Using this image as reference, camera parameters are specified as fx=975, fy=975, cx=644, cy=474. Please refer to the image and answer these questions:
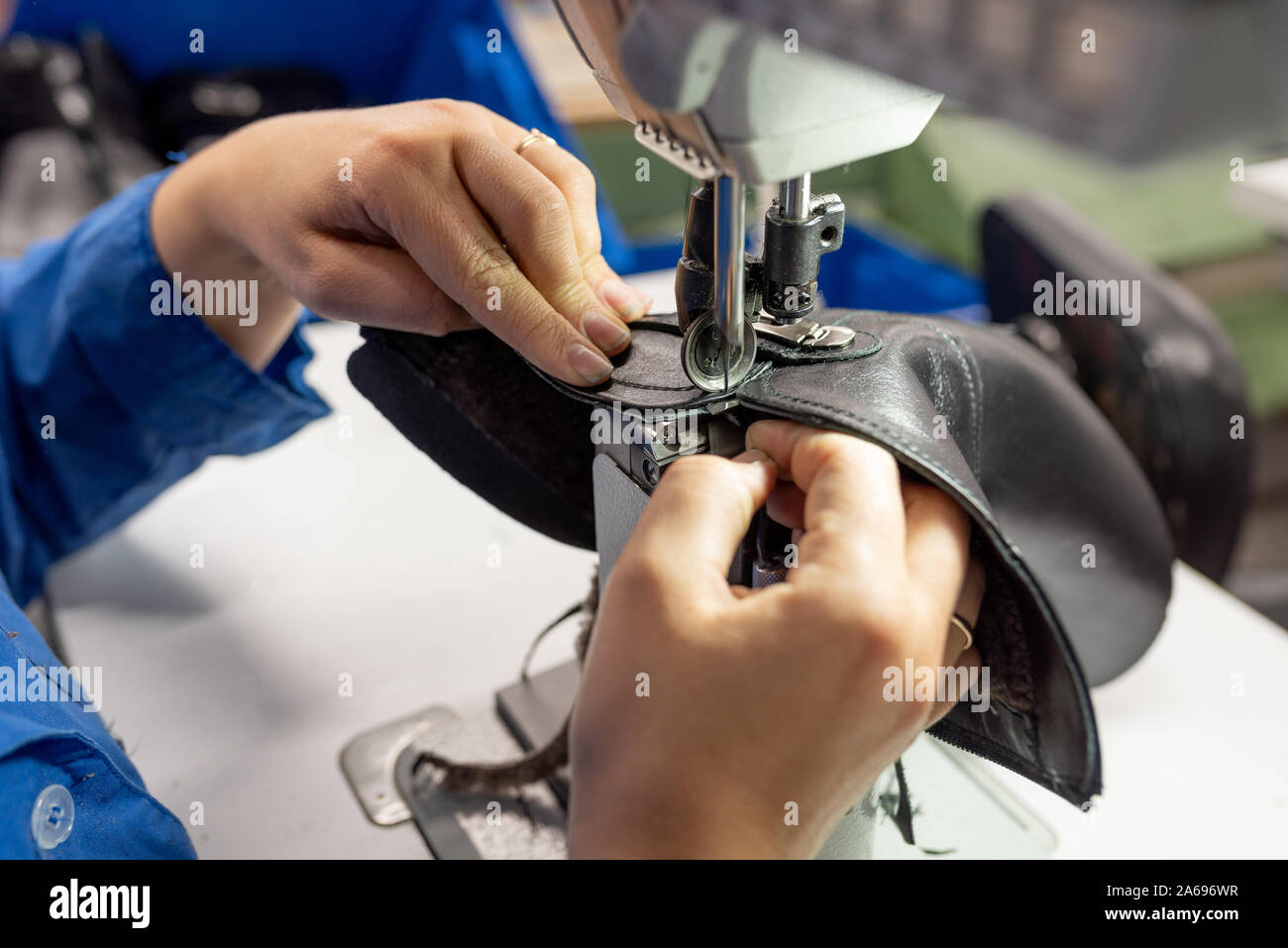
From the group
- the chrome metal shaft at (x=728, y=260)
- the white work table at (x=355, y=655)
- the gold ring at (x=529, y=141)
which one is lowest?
the white work table at (x=355, y=655)

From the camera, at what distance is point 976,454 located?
57 cm

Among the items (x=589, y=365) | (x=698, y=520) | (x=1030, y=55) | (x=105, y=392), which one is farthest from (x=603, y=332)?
(x=105, y=392)

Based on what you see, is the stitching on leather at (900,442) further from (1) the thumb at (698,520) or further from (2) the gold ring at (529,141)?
(2) the gold ring at (529,141)

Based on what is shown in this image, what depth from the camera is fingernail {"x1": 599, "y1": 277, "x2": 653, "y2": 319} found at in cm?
59

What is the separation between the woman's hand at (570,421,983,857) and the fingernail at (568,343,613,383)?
132mm

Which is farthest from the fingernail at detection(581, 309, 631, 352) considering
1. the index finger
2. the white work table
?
the white work table

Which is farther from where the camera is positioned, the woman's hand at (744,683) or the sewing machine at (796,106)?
the woman's hand at (744,683)

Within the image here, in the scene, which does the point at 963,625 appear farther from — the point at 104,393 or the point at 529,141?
the point at 104,393

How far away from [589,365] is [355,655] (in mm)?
389

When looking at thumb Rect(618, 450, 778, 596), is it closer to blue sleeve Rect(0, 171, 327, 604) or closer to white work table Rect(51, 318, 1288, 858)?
white work table Rect(51, 318, 1288, 858)

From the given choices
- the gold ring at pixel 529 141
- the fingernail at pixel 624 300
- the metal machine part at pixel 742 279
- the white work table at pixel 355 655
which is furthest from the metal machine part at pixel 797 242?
the white work table at pixel 355 655

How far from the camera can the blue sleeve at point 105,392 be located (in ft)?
2.55

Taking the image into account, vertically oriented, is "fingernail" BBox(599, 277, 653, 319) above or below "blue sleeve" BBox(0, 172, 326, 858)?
above
